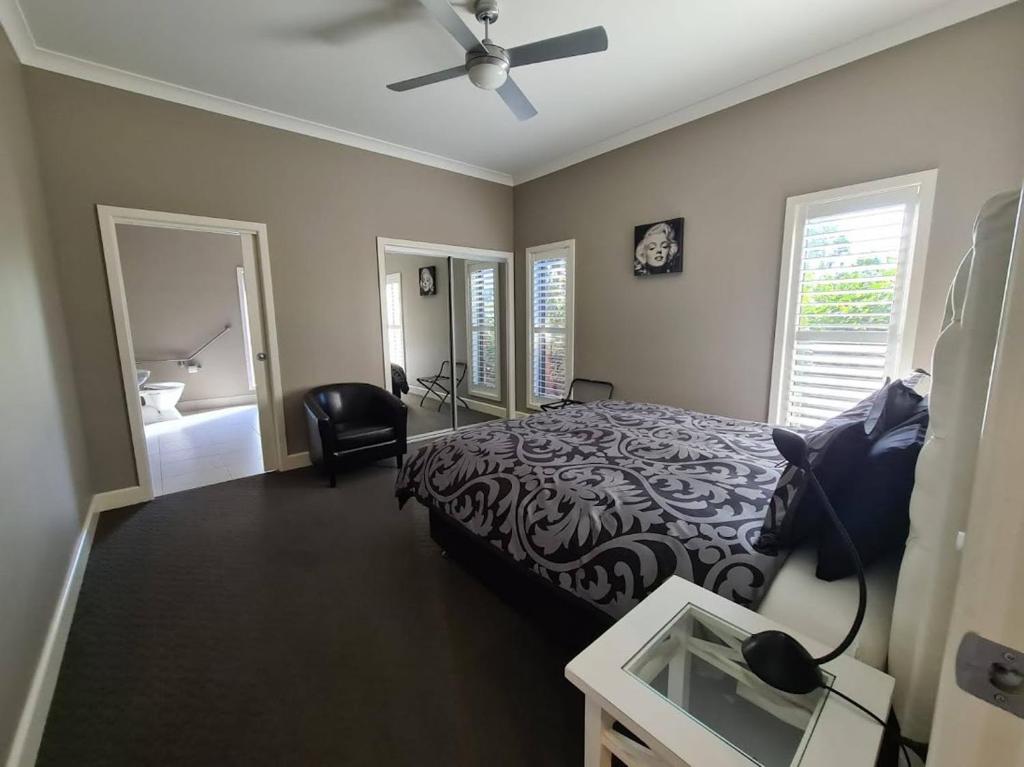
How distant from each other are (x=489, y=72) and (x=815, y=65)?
6.89 feet

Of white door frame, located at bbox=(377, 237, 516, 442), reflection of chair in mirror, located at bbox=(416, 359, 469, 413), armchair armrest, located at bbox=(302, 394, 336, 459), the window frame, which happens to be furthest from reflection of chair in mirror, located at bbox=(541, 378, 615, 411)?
armchair armrest, located at bbox=(302, 394, 336, 459)

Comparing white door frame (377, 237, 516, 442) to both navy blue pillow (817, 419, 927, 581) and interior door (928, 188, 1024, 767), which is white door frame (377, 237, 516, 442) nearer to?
navy blue pillow (817, 419, 927, 581)

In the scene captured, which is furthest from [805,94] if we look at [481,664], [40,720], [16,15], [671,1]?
[40,720]

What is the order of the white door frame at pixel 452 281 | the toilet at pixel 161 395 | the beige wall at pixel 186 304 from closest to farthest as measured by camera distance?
the white door frame at pixel 452 281, the toilet at pixel 161 395, the beige wall at pixel 186 304

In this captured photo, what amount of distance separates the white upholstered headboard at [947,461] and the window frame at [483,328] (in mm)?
4439

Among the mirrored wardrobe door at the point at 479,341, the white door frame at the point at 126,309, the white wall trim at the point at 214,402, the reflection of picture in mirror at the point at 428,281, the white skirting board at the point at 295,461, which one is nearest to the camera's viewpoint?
the white door frame at the point at 126,309

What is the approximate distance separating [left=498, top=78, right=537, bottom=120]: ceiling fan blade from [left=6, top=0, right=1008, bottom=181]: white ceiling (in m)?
0.30

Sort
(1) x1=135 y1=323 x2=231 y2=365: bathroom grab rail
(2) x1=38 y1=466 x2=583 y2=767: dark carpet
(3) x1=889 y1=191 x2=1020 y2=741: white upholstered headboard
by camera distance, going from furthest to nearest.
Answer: (1) x1=135 y1=323 x2=231 y2=365: bathroom grab rail
(2) x1=38 y1=466 x2=583 y2=767: dark carpet
(3) x1=889 y1=191 x2=1020 y2=741: white upholstered headboard

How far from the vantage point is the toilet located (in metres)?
5.18

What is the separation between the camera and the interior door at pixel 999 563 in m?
0.35

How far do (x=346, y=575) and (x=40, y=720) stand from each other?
1062mm

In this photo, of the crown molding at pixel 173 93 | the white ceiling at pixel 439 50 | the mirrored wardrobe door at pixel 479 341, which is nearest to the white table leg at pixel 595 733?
the white ceiling at pixel 439 50

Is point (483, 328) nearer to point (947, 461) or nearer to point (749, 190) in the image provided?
point (749, 190)

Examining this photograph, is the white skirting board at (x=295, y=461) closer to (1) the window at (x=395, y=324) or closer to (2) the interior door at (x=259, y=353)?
(2) the interior door at (x=259, y=353)
